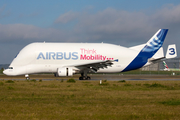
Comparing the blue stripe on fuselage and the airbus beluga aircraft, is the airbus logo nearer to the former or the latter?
the airbus beluga aircraft

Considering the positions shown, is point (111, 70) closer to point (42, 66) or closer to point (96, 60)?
point (96, 60)

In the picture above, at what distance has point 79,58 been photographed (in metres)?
36.6

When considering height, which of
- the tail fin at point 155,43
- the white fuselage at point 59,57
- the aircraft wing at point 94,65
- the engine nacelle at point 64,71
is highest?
the tail fin at point 155,43

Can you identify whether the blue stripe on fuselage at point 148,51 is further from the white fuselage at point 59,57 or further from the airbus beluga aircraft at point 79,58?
the white fuselage at point 59,57

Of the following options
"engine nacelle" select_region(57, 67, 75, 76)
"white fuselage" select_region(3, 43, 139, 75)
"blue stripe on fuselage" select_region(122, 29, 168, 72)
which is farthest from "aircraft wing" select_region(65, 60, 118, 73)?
"blue stripe on fuselage" select_region(122, 29, 168, 72)

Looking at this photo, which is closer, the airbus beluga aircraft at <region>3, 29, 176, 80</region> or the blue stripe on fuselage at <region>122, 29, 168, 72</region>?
the airbus beluga aircraft at <region>3, 29, 176, 80</region>

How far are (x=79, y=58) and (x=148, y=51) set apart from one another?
465 inches

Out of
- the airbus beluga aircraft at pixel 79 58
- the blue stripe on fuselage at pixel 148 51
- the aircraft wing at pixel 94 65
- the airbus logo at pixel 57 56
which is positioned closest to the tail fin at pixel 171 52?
the airbus beluga aircraft at pixel 79 58

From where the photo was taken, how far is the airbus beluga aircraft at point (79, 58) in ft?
117

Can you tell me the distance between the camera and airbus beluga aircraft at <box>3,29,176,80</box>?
35562 millimetres

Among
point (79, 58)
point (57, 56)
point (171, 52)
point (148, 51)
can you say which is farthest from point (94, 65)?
point (171, 52)

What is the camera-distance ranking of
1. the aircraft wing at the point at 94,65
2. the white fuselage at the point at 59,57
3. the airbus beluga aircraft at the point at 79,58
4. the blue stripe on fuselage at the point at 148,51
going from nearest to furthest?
1. the aircraft wing at the point at 94,65
2. the airbus beluga aircraft at the point at 79,58
3. the white fuselage at the point at 59,57
4. the blue stripe on fuselage at the point at 148,51

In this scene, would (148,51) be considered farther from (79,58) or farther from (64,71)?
(64,71)

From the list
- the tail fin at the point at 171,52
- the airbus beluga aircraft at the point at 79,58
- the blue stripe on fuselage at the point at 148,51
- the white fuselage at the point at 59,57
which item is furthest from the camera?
the tail fin at the point at 171,52
